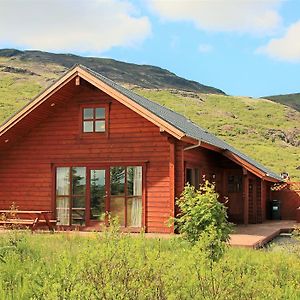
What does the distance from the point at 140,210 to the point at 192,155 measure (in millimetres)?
2734

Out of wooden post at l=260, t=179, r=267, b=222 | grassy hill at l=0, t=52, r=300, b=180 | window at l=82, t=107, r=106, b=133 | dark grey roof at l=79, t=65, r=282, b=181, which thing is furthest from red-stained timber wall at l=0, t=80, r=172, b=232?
grassy hill at l=0, t=52, r=300, b=180

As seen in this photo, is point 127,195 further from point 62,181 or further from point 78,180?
point 62,181

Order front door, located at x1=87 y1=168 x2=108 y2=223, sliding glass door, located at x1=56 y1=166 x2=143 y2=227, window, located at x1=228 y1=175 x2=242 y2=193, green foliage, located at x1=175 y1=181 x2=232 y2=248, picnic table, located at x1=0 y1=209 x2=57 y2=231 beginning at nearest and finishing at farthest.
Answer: green foliage, located at x1=175 y1=181 x2=232 y2=248 → picnic table, located at x1=0 y1=209 x2=57 y2=231 → sliding glass door, located at x1=56 y1=166 x2=143 y2=227 → front door, located at x1=87 y1=168 x2=108 y2=223 → window, located at x1=228 y1=175 x2=242 y2=193

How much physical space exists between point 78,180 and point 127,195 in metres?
2.02

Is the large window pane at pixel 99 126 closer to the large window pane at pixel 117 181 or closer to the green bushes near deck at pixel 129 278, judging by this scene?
the large window pane at pixel 117 181

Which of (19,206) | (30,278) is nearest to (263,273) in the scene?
(30,278)

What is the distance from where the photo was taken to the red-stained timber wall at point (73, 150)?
17.0 meters

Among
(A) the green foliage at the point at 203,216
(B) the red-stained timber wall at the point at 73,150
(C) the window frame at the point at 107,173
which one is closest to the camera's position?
(A) the green foliage at the point at 203,216

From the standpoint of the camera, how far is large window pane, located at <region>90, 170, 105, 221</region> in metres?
17.8

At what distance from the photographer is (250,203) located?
23.3 meters

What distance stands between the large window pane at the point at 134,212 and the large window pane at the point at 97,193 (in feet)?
3.19

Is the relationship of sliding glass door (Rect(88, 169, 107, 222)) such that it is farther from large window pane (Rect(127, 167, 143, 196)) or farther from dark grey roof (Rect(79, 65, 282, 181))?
dark grey roof (Rect(79, 65, 282, 181))

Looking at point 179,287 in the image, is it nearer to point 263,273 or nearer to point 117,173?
point 263,273

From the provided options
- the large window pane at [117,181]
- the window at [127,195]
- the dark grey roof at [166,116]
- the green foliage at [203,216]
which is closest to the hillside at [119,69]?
the dark grey roof at [166,116]
